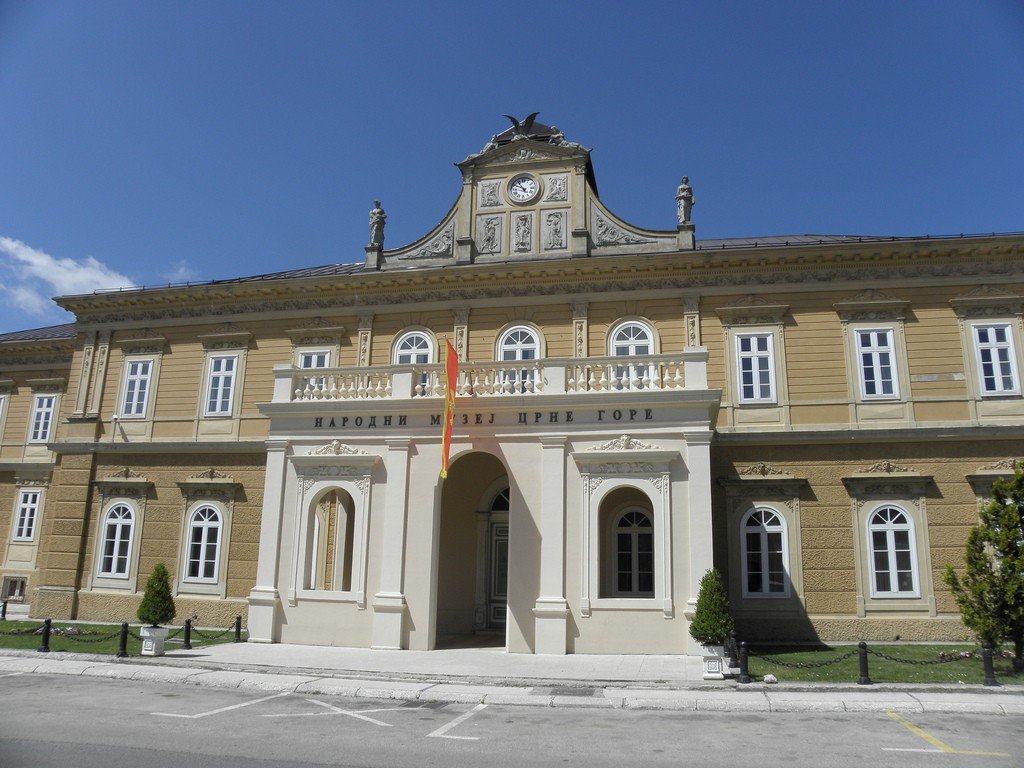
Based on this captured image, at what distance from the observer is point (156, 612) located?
52.2 ft

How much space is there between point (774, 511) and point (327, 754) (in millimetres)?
14032

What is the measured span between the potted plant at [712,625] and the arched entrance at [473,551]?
6418mm

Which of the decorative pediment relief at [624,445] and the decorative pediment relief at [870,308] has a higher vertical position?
the decorative pediment relief at [870,308]

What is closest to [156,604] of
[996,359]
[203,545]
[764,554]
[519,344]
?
[203,545]

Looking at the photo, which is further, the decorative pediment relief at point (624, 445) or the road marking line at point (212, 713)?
the decorative pediment relief at point (624, 445)

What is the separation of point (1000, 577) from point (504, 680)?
8957 millimetres

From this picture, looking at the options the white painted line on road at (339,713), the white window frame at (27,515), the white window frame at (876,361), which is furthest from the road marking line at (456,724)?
the white window frame at (27,515)

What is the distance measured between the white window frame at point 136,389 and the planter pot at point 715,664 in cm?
1923

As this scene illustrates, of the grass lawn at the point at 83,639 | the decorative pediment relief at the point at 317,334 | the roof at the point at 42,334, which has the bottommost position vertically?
the grass lawn at the point at 83,639

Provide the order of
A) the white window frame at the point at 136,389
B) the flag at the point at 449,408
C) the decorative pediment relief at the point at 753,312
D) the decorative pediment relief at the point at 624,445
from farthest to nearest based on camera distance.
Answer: the white window frame at the point at 136,389 → the decorative pediment relief at the point at 753,312 → the flag at the point at 449,408 → the decorative pediment relief at the point at 624,445

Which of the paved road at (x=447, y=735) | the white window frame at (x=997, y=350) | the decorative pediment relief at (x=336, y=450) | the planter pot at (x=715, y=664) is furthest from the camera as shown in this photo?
the white window frame at (x=997, y=350)

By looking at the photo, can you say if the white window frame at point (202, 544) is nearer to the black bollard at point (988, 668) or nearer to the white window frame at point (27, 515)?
the white window frame at point (27, 515)

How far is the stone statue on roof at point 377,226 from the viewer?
23.9 m

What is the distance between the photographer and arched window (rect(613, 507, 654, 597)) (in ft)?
61.4
